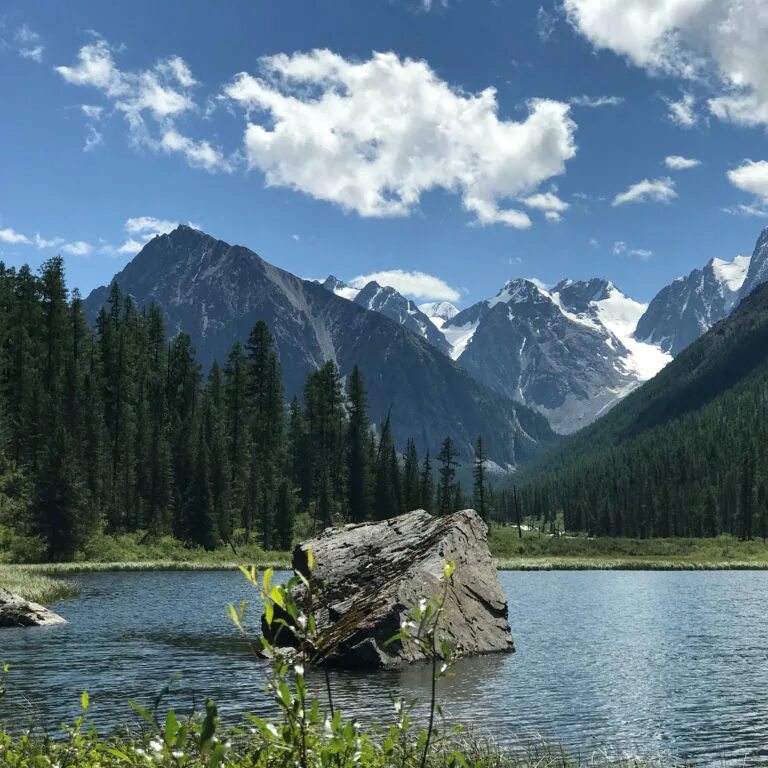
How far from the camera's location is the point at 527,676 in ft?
80.3

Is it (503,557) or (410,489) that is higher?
(410,489)

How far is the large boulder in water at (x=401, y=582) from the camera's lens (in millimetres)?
25984

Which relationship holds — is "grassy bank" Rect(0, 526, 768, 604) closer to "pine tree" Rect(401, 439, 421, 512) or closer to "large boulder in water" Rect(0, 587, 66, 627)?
"large boulder in water" Rect(0, 587, 66, 627)

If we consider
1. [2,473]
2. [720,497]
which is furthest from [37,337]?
[720,497]

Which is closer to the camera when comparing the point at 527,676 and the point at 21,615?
the point at 527,676

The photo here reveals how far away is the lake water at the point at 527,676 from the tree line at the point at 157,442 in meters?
42.0

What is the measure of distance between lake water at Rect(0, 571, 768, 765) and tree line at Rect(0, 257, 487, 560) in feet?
138

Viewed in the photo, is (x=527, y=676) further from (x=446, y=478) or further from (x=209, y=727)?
(x=446, y=478)

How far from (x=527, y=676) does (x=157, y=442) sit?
3098 inches

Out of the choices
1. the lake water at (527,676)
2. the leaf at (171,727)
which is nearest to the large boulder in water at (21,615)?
the lake water at (527,676)

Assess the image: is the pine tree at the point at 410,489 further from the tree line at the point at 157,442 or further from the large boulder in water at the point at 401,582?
the large boulder in water at the point at 401,582

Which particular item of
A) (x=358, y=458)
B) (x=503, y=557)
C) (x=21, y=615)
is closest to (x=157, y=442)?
(x=358, y=458)

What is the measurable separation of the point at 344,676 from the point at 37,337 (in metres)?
82.8

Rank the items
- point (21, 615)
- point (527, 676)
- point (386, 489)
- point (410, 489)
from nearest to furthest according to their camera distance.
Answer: point (527, 676) → point (21, 615) → point (386, 489) → point (410, 489)
